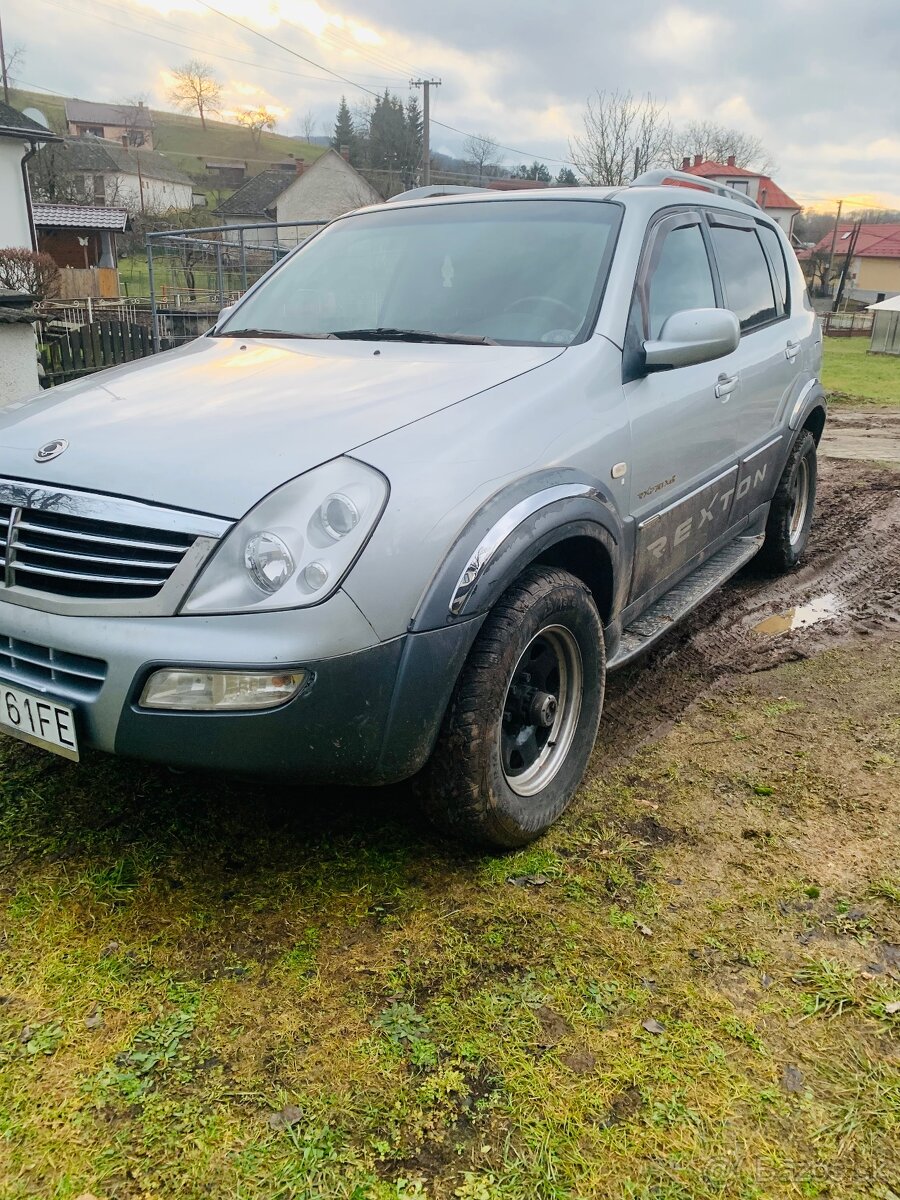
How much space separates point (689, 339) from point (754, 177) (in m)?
72.1

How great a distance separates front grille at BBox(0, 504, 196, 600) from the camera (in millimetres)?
2031

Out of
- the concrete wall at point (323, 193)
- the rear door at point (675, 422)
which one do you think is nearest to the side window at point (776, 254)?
the rear door at point (675, 422)

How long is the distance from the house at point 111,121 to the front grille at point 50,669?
362 ft

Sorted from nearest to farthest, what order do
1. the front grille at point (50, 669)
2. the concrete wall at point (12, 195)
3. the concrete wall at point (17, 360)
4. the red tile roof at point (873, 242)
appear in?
the front grille at point (50, 669), the concrete wall at point (17, 360), the concrete wall at point (12, 195), the red tile roof at point (873, 242)

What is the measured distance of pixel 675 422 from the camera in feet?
10.6

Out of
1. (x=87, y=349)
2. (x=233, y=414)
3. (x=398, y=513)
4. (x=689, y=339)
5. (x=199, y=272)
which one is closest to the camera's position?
(x=398, y=513)

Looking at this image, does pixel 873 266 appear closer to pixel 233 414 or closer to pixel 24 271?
pixel 24 271

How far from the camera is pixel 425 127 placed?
34406mm

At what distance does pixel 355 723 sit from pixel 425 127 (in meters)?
37.5

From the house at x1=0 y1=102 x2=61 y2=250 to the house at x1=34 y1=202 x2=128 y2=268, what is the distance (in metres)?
16.6

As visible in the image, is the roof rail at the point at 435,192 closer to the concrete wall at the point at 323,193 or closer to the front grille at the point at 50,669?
the front grille at the point at 50,669

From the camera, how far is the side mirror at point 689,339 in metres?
2.92

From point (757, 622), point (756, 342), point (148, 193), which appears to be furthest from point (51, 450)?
point (148, 193)

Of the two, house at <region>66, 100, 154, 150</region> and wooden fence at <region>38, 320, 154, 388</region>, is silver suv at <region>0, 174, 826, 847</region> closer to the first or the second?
wooden fence at <region>38, 320, 154, 388</region>
